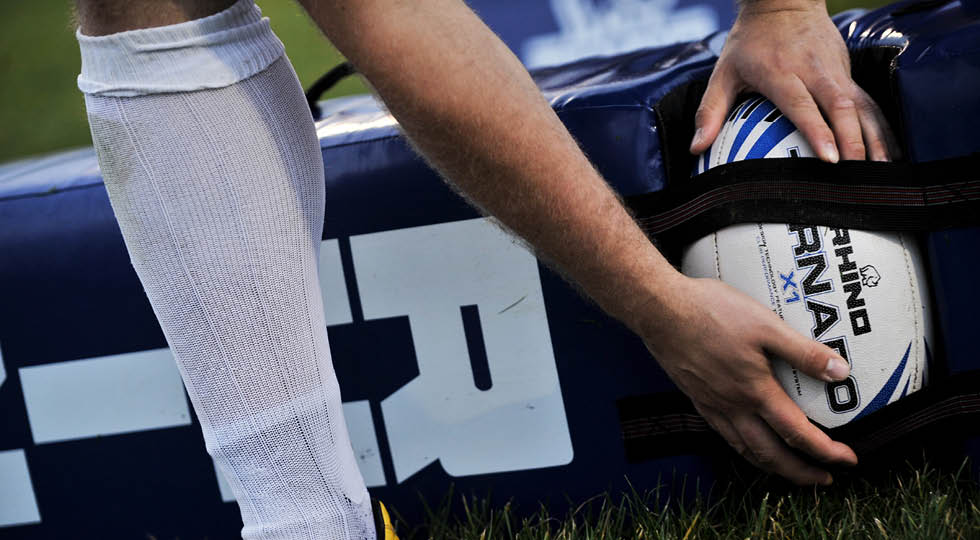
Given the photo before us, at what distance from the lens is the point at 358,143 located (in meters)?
1.21

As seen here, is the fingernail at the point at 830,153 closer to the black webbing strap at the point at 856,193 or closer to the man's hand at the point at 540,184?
the black webbing strap at the point at 856,193

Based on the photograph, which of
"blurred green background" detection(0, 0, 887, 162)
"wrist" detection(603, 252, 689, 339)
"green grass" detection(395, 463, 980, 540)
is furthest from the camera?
"blurred green background" detection(0, 0, 887, 162)

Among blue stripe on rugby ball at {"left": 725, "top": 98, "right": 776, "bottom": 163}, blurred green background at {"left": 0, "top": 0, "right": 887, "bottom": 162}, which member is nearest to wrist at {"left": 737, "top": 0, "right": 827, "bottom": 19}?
blue stripe on rugby ball at {"left": 725, "top": 98, "right": 776, "bottom": 163}

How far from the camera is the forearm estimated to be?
743 millimetres

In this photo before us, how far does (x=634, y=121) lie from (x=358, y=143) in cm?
34

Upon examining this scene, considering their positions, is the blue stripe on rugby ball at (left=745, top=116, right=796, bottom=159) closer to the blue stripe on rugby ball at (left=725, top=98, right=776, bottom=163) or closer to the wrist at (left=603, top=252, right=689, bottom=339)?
the blue stripe on rugby ball at (left=725, top=98, right=776, bottom=163)

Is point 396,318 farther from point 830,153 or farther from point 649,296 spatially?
point 830,153

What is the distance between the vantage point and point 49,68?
16.3 feet

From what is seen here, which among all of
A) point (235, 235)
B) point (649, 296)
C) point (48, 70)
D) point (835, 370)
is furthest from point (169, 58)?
point (48, 70)

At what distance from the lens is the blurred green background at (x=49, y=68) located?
13.4ft

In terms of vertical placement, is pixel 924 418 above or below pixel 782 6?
below

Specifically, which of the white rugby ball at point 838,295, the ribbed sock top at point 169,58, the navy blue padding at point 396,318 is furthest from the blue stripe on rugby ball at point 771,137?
the ribbed sock top at point 169,58

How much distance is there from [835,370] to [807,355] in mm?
41

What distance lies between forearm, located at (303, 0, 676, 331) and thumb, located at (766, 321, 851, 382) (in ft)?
0.58
